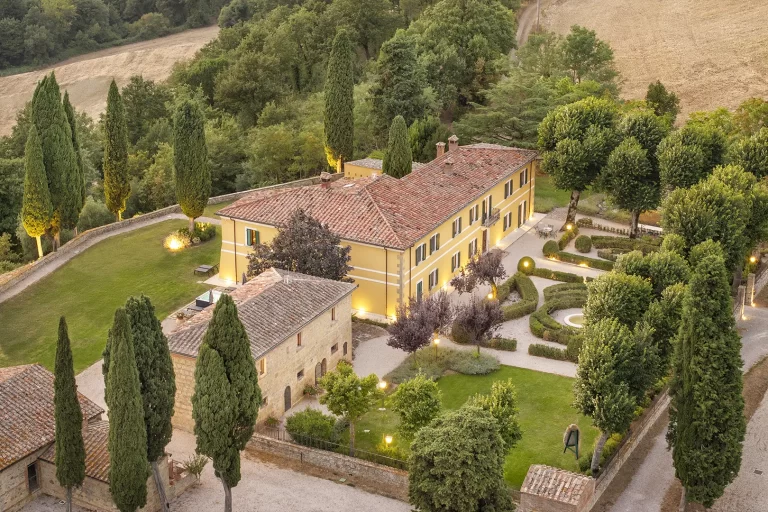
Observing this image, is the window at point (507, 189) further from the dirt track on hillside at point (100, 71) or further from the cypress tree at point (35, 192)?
the dirt track on hillside at point (100, 71)

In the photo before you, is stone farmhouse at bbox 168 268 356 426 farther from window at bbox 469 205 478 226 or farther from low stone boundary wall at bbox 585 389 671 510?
low stone boundary wall at bbox 585 389 671 510

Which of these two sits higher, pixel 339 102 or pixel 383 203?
pixel 339 102

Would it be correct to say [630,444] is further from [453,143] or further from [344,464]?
[453,143]

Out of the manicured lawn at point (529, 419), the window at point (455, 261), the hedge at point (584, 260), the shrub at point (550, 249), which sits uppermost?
the window at point (455, 261)

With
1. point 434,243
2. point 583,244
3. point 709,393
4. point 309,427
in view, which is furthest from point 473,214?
point 709,393

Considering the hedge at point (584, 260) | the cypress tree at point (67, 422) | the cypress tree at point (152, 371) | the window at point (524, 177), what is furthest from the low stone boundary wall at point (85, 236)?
the cypress tree at point (152, 371)

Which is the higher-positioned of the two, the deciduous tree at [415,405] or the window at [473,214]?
the window at [473,214]

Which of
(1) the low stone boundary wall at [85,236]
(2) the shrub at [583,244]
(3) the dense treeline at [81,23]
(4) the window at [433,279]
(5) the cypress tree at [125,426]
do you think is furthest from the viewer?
(3) the dense treeline at [81,23]

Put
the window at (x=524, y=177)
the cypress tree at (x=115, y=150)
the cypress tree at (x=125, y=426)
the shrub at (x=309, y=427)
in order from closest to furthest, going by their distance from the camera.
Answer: the cypress tree at (x=125, y=426), the shrub at (x=309, y=427), the cypress tree at (x=115, y=150), the window at (x=524, y=177)
